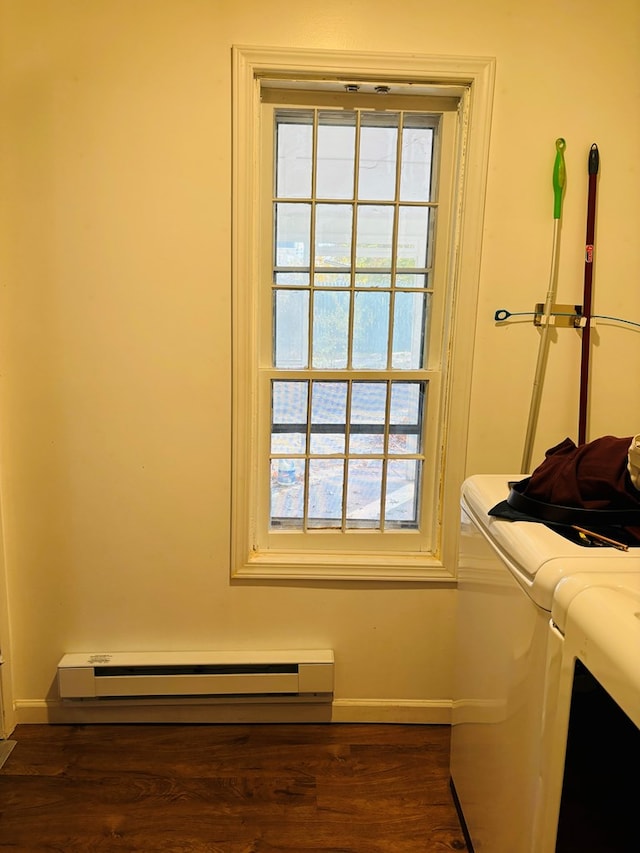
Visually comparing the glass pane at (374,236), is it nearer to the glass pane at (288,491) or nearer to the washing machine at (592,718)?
the glass pane at (288,491)

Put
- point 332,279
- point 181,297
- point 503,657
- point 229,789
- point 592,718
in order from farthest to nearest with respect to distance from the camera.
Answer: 1. point 332,279
2. point 181,297
3. point 229,789
4. point 503,657
5. point 592,718

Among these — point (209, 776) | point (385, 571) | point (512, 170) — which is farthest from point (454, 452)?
point (209, 776)

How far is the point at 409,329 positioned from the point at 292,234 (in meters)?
0.52

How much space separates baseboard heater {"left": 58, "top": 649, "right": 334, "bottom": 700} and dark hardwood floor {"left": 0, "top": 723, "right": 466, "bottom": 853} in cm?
16

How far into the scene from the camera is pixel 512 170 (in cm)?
217

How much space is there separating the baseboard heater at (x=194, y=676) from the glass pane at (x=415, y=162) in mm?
1639

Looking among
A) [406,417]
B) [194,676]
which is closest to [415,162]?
[406,417]

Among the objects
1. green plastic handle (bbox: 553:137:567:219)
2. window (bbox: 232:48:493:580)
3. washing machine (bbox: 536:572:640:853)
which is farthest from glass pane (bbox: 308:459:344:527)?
washing machine (bbox: 536:572:640:853)

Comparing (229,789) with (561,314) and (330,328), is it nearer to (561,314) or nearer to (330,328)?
(330,328)

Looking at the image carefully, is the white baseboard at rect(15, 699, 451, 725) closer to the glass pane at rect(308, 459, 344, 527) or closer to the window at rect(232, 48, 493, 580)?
the window at rect(232, 48, 493, 580)

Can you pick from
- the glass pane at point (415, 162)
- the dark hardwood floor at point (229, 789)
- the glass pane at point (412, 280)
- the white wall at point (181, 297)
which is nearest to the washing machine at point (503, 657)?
the dark hardwood floor at point (229, 789)

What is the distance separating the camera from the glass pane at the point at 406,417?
2.40 m

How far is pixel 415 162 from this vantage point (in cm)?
227

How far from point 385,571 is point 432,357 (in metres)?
0.77
